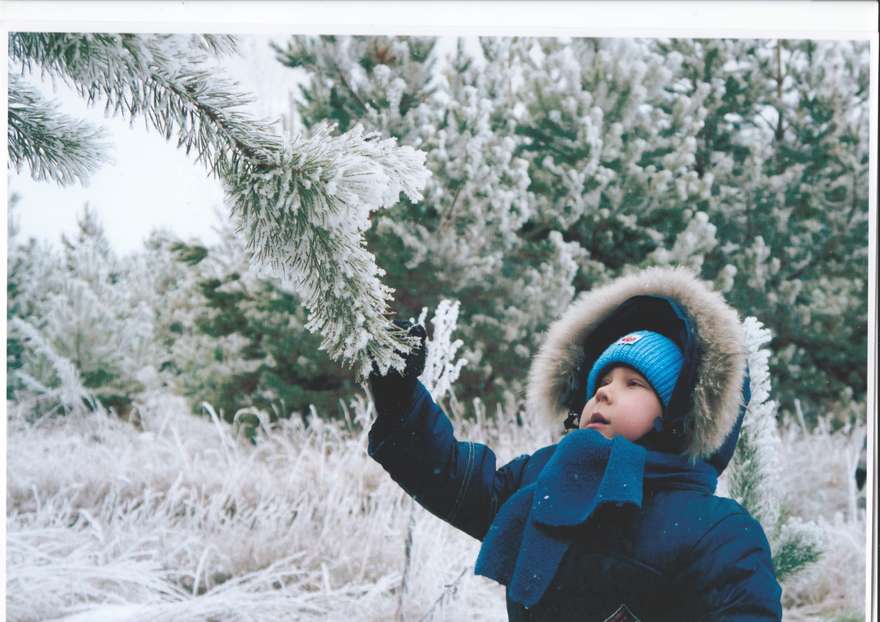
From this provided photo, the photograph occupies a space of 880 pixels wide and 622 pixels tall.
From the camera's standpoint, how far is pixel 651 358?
1.37 m

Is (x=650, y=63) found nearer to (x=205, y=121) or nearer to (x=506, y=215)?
(x=506, y=215)

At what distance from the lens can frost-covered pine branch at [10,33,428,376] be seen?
1.26m

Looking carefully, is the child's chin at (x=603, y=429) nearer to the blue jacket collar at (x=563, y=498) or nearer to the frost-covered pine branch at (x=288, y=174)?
the blue jacket collar at (x=563, y=498)

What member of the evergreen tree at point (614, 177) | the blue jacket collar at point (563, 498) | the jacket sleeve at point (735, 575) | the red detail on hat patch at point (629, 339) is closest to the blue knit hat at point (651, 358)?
the red detail on hat patch at point (629, 339)

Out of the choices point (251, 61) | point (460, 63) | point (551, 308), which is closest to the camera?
point (251, 61)

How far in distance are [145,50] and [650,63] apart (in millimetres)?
2133

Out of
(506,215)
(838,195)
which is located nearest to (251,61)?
(506,215)

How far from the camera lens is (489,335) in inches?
129

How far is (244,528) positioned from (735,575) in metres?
1.87

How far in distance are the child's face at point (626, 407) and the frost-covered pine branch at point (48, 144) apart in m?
1.02

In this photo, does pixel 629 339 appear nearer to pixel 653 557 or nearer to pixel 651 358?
pixel 651 358

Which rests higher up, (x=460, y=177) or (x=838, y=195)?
(x=838, y=195)

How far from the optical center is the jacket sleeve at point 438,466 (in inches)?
54.4

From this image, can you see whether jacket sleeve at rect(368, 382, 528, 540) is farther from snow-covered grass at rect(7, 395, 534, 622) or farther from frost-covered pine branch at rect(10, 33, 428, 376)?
snow-covered grass at rect(7, 395, 534, 622)
